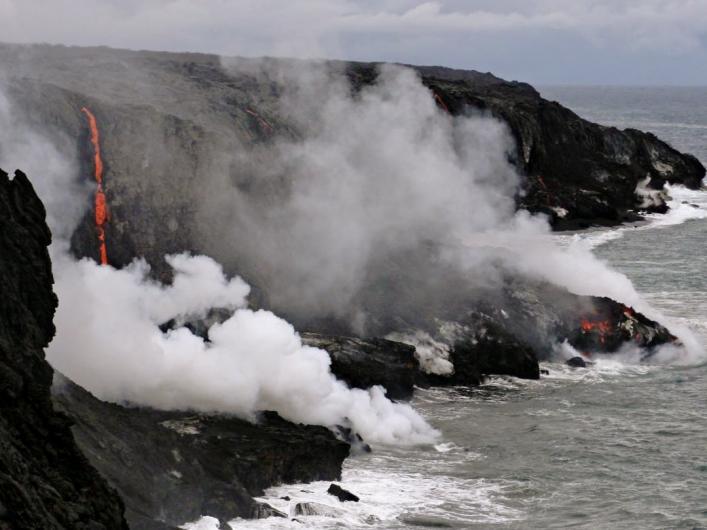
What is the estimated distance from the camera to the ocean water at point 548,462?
26.3 meters

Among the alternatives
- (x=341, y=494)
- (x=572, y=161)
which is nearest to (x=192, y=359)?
(x=341, y=494)

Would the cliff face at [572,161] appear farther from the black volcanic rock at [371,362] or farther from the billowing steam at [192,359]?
the billowing steam at [192,359]

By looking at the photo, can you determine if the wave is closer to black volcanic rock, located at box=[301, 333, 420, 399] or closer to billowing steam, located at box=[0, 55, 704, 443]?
billowing steam, located at box=[0, 55, 704, 443]

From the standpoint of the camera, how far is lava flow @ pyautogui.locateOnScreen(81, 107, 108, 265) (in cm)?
3662

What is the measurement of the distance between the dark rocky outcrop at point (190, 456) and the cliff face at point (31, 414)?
1.84m

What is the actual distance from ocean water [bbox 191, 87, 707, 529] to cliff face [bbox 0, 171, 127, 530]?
5.19 m

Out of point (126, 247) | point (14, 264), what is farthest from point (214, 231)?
point (14, 264)

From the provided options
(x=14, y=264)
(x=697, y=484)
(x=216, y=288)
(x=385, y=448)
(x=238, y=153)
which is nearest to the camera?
(x=14, y=264)

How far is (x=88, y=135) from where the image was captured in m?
39.6

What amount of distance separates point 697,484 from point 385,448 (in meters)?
7.92

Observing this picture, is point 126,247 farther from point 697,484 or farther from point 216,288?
point 697,484

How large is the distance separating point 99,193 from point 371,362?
34.8 feet

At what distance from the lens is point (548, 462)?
30.4m

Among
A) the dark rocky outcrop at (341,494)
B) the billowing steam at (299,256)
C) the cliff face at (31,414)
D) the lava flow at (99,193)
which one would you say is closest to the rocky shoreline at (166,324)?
the cliff face at (31,414)
